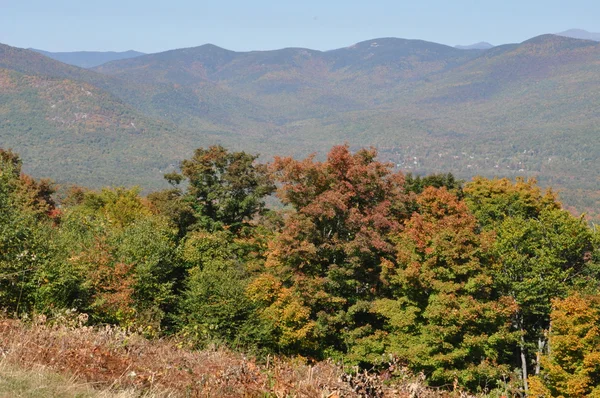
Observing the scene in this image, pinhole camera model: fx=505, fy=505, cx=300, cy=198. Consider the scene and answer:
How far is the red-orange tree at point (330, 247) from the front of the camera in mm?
20062

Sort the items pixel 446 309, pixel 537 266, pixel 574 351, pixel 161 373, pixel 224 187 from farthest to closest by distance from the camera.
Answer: pixel 224 187 < pixel 537 266 < pixel 446 309 < pixel 574 351 < pixel 161 373

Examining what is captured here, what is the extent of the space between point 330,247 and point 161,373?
630 inches

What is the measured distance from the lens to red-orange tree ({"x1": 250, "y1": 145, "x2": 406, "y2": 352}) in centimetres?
2006

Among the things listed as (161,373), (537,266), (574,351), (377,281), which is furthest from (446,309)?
(161,373)

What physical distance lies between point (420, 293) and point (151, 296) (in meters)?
10.6

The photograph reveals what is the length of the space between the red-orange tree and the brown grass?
1341cm

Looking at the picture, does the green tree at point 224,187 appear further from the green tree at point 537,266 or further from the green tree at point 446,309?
the green tree at point 537,266

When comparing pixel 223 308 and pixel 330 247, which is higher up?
pixel 330 247

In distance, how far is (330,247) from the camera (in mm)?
20938

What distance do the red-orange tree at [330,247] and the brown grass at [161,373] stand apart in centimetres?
1341

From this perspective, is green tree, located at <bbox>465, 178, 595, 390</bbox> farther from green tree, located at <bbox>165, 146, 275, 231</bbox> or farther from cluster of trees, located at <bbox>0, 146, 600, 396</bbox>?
green tree, located at <bbox>165, 146, 275, 231</bbox>

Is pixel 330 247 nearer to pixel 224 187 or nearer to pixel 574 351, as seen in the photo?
pixel 574 351

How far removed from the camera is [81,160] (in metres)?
184

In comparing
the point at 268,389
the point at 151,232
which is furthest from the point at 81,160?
the point at 268,389
